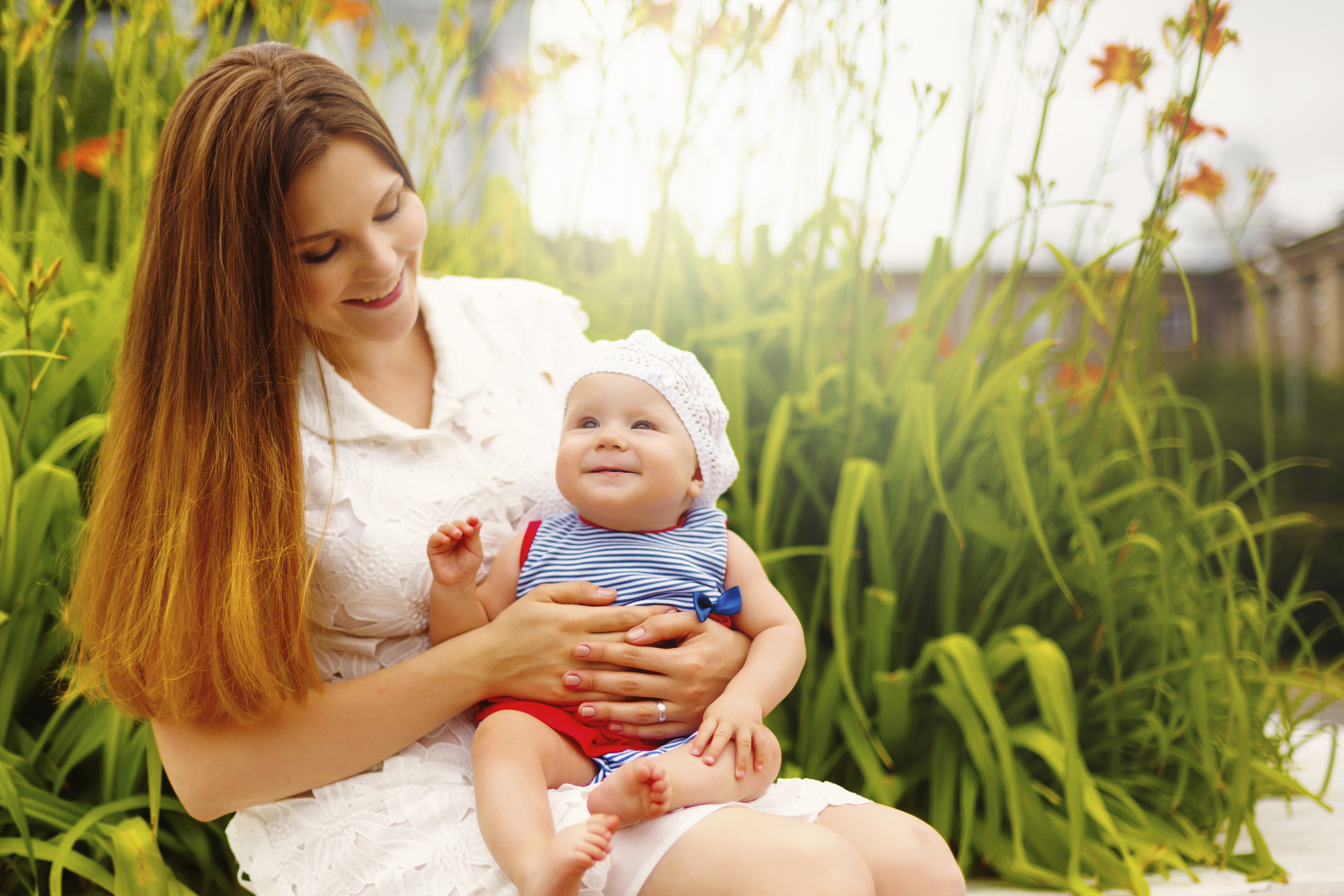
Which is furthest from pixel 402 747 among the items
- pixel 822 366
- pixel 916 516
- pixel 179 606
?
pixel 822 366

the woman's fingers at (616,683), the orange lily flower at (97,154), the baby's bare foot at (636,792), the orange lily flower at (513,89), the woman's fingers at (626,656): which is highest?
the orange lily flower at (513,89)

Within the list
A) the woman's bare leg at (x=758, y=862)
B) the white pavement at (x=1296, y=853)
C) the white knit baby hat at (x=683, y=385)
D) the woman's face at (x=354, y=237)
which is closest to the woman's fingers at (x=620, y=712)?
the woman's bare leg at (x=758, y=862)

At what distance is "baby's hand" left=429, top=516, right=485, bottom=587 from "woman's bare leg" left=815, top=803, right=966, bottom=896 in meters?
0.60

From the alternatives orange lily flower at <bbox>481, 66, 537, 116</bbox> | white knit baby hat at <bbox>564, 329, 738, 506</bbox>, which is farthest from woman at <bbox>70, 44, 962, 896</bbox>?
orange lily flower at <bbox>481, 66, 537, 116</bbox>

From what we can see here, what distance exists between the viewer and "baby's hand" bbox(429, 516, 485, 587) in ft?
3.89

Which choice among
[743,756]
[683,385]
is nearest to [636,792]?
[743,756]

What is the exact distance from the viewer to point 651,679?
1210 mm

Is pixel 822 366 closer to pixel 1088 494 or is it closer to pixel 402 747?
pixel 1088 494

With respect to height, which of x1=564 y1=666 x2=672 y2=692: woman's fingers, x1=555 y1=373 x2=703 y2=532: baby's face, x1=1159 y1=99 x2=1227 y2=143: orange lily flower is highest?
x1=1159 y1=99 x2=1227 y2=143: orange lily flower

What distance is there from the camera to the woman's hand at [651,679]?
3.93 ft

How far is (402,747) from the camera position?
49.6 inches

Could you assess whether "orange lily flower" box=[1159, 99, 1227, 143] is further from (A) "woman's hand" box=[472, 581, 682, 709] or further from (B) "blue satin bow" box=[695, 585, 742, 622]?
(A) "woman's hand" box=[472, 581, 682, 709]

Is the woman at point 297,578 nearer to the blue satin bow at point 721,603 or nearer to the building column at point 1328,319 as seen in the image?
the blue satin bow at point 721,603

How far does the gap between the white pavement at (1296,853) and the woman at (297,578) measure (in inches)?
35.8
